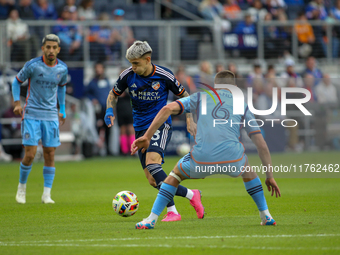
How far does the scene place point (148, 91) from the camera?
7.41m

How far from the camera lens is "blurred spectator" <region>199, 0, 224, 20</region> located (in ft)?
72.1

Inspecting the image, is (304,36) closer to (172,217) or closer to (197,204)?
(197,204)

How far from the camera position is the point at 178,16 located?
22906mm

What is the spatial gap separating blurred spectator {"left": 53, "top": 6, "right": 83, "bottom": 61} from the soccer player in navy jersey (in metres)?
12.0

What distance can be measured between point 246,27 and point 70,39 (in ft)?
21.9

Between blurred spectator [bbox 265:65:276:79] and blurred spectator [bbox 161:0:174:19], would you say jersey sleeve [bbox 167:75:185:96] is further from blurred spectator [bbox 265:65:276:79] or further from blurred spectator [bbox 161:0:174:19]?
A: blurred spectator [bbox 161:0:174:19]

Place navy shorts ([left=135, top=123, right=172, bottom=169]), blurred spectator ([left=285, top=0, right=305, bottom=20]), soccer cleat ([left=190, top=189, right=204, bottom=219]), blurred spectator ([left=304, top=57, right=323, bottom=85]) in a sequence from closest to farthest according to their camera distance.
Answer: soccer cleat ([left=190, top=189, right=204, bottom=219]) → navy shorts ([left=135, top=123, right=172, bottom=169]) → blurred spectator ([left=304, top=57, right=323, bottom=85]) → blurred spectator ([left=285, top=0, right=305, bottom=20])

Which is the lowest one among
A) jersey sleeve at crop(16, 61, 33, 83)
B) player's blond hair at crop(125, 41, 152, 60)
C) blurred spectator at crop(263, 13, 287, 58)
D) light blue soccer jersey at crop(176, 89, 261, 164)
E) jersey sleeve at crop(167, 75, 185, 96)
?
light blue soccer jersey at crop(176, 89, 261, 164)

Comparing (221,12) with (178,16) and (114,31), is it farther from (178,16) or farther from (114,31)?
(114,31)

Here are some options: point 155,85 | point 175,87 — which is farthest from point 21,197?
point 175,87

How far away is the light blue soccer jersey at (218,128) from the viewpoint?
5895mm

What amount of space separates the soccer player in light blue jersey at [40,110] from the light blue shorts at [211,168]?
3.79m

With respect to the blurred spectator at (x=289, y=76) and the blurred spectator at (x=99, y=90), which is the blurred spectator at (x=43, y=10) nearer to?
the blurred spectator at (x=99, y=90)

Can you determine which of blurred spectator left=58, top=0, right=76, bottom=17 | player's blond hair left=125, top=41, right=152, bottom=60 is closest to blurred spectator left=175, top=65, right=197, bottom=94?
blurred spectator left=58, top=0, right=76, bottom=17
